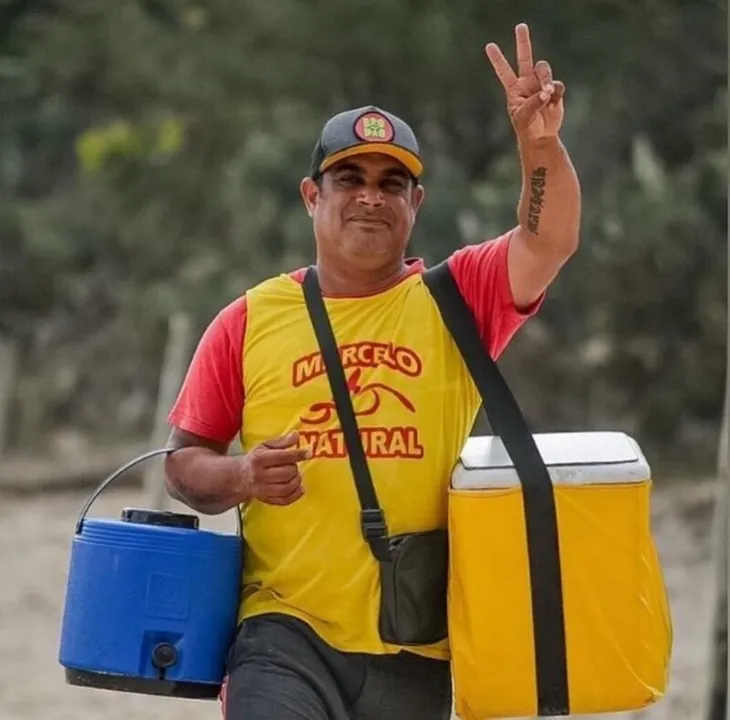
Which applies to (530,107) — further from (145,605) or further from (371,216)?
(145,605)

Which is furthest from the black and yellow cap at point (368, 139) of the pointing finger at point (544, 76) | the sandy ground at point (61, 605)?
the sandy ground at point (61, 605)

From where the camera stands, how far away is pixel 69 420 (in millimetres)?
16641

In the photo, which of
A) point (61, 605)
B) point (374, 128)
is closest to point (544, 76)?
point (374, 128)

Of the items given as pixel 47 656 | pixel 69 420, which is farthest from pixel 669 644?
pixel 69 420

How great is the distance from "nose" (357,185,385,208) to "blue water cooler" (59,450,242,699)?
22.3 inches

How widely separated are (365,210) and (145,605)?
2.58 feet

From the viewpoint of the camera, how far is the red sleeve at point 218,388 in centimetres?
274

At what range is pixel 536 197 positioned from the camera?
2.58 metres

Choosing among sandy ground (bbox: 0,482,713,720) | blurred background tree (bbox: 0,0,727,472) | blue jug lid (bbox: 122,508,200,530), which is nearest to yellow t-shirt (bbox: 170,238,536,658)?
blue jug lid (bbox: 122,508,200,530)

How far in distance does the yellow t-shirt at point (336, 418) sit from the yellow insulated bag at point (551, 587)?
0.14m

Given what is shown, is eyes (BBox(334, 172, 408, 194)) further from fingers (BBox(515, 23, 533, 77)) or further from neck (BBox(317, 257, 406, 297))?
fingers (BBox(515, 23, 533, 77))

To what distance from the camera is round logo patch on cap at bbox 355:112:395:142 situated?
271 cm

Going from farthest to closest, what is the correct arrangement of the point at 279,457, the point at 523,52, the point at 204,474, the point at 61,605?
the point at 61,605 → the point at 204,474 → the point at 523,52 → the point at 279,457

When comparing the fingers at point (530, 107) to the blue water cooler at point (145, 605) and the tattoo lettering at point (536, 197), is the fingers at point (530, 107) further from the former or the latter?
the blue water cooler at point (145, 605)
